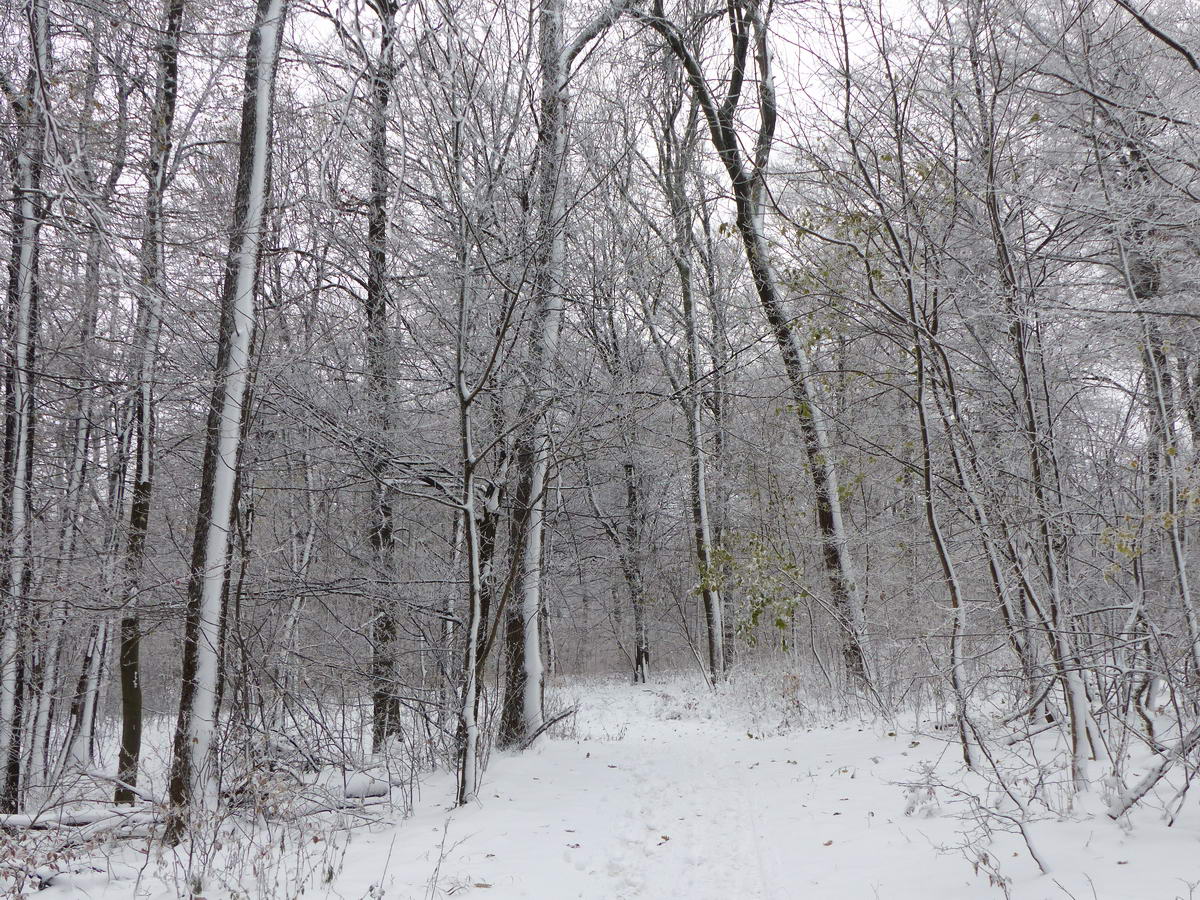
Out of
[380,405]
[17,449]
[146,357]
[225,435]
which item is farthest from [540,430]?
[146,357]

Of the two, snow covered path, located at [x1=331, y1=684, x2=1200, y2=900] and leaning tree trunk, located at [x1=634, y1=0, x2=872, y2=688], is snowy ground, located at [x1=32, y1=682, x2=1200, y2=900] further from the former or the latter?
leaning tree trunk, located at [x1=634, y1=0, x2=872, y2=688]

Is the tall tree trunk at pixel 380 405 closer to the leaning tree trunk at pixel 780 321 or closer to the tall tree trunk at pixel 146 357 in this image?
the tall tree trunk at pixel 146 357

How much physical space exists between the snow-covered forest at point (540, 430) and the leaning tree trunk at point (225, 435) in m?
0.03

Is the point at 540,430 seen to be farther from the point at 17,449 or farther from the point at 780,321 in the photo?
the point at 17,449

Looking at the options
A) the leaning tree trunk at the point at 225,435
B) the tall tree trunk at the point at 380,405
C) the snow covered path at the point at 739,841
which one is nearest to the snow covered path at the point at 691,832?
the snow covered path at the point at 739,841

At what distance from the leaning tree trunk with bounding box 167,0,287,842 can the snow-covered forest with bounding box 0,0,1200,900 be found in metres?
0.03

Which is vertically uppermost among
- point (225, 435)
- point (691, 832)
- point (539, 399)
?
point (539, 399)

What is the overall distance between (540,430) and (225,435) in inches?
99.7

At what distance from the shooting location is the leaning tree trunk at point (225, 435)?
506 centimetres

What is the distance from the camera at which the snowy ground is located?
10.7 feet

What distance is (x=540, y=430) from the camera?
6.45m

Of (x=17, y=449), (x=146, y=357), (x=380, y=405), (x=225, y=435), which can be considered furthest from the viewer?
(x=146, y=357)

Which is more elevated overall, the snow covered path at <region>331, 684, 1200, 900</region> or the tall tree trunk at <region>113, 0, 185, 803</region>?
the tall tree trunk at <region>113, 0, 185, 803</region>

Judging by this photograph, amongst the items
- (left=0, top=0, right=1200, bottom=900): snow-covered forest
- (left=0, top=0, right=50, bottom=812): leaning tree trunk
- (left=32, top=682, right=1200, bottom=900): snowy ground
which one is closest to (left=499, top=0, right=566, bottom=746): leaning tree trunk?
(left=0, top=0, right=1200, bottom=900): snow-covered forest
